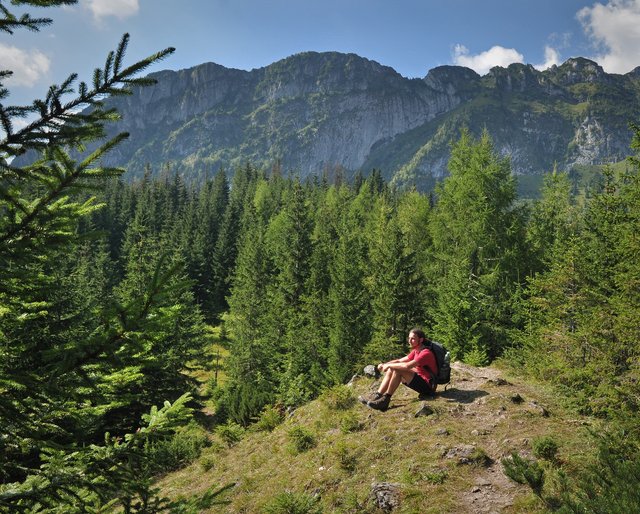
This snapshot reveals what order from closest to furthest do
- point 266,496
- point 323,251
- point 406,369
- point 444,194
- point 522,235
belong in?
point 266,496
point 406,369
point 522,235
point 444,194
point 323,251

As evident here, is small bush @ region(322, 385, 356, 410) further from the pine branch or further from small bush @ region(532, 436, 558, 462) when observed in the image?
the pine branch

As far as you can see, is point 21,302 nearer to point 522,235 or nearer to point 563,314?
point 563,314

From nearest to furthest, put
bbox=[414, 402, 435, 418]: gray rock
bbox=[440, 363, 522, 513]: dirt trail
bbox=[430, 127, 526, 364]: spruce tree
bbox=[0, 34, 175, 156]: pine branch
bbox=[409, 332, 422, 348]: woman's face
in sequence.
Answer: bbox=[0, 34, 175, 156]: pine branch < bbox=[440, 363, 522, 513]: dirt trail < bbox=[414, 402, 435, 418]: gray rock < bbox=[409, 332, 422, 348]: woman's face < bbox=[430, 127, 526, 364]: spruce tree

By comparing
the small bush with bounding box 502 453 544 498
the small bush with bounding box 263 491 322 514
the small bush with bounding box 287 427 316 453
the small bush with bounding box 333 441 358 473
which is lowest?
the small bush with bounding box 287 427 316 453

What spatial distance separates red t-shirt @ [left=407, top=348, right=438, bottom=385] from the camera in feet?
34.3

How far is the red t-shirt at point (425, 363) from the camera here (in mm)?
10453

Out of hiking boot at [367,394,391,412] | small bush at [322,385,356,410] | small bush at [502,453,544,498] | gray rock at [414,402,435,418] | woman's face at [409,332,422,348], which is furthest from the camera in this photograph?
small bush at [322,385,356,410]

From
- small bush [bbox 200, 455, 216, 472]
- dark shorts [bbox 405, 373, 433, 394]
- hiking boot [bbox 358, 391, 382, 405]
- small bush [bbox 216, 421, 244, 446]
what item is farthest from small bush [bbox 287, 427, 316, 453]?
small bush [bbox 216, 421, 244, 446]

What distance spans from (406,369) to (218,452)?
30.0 ft

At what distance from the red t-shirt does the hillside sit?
2.22ft

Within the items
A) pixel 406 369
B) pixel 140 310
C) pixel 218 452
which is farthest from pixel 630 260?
pixel 218 452

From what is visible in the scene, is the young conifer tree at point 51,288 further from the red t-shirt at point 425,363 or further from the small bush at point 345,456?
the red t-shirt at point 425,363

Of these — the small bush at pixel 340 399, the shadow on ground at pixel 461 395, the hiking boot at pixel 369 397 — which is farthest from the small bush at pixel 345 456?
the shadow on ground at pixel 461 395

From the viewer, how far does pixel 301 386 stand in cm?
2292
